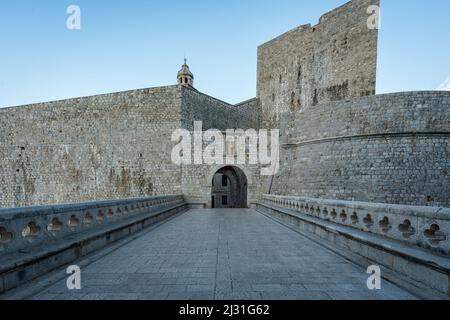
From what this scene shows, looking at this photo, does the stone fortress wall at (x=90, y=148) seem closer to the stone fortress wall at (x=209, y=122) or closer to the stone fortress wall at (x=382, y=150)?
the stone fortress wall at (x=209, y=122)

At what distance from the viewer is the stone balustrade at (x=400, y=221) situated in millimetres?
2753

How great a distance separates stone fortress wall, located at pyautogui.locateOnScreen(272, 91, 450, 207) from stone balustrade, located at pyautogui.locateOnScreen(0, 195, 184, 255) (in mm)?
9725

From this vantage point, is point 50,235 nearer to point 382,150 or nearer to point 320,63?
point 382,150

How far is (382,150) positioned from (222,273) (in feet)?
34.0


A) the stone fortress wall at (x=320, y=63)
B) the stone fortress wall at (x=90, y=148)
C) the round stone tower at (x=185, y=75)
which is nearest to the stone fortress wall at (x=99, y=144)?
the stone fortress wall at (x=90, y=148)

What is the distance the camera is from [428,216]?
2871mm

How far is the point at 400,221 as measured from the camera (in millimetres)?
Answer: 3342

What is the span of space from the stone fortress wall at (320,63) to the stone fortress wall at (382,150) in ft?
18.3

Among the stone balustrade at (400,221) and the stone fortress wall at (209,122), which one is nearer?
the stone balustrade at (400,221)

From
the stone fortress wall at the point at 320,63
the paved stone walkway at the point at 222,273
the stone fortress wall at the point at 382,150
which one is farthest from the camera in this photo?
the stone fortress wall at the point at 320,63

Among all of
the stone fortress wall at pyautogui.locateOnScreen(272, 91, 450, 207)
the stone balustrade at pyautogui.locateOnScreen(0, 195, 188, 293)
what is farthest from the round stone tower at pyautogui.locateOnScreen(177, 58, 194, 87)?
the stone balustrade at pyautogui.locateOnScreen(0, 195, 188, 293)

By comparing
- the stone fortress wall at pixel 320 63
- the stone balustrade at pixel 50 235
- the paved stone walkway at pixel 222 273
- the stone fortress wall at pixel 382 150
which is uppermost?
the stone fortress wall at pixel 320 63

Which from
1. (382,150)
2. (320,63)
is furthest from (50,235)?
(320,63)
